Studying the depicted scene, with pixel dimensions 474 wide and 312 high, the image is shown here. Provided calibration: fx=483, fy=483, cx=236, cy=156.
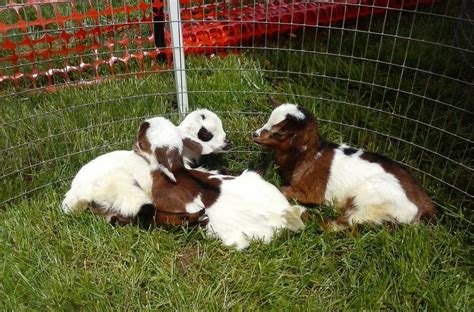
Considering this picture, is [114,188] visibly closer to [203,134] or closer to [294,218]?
[203,134]

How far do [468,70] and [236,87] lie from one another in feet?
7.24

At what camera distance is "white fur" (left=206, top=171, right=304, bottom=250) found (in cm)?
324

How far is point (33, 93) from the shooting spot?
4.60 metres

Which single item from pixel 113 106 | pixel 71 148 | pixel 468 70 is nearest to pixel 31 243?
pixel 71 148

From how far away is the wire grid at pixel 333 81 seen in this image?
375cm

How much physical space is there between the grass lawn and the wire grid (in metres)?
0.02

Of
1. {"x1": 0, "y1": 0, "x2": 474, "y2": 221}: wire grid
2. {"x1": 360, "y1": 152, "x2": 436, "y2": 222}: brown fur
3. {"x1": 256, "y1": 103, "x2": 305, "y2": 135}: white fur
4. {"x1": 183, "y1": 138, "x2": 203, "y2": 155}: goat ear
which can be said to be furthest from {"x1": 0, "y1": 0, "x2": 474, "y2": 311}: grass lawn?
{"x1": 256, "y1": 103, "x2": 305, "y2": 135}: white fur

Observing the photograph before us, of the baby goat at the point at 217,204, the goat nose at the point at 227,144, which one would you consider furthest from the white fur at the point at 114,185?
the goat nose at the point at 227,144

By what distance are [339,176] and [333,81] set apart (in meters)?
1.55

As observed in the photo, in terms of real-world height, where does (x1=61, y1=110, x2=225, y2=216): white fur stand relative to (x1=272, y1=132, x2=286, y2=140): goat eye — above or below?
below

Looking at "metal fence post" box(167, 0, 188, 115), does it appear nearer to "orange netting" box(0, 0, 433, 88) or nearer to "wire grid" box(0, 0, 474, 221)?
"wire grid" box(0, 0, 474, 221)

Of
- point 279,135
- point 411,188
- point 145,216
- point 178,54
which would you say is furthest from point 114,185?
point 411,188

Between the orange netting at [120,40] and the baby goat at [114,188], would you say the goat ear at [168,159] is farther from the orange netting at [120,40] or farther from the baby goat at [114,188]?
the orange netting at [120,40]

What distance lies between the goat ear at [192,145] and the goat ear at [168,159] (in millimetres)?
381
